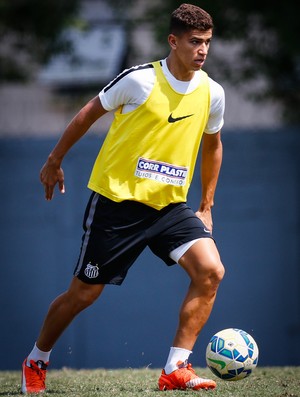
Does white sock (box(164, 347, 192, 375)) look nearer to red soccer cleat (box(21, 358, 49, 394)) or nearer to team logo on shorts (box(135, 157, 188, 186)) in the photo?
red soccer cleat (box(21, 358, 49, 394))

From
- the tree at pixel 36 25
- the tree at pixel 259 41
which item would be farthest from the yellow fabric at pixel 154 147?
the tree at pixel 36 25

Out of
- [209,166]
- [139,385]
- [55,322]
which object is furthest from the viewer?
[209,166]

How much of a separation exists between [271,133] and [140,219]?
502 centimetres

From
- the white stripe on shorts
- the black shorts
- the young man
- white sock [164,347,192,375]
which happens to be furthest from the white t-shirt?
white sock [164,347,192,375]

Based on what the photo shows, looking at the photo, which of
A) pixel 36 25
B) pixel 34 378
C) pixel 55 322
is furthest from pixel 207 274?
pixel 36 25

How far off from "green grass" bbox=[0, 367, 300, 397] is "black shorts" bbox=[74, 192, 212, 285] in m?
0.70

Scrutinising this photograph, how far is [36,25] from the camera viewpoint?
45.6 feet

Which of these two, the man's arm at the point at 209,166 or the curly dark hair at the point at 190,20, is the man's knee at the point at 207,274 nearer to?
the man's arm at the point at 209,166

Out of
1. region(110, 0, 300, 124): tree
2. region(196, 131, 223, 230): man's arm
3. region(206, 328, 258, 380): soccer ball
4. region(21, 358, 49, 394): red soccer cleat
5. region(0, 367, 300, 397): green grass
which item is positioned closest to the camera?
region(0, 367, 300, 397): green grass

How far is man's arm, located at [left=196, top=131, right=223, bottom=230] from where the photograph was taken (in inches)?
240

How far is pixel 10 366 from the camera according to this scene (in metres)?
10.4

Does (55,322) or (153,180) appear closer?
(153,180)

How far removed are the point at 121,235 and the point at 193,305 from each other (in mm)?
626

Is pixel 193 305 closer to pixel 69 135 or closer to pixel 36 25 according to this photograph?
pixel 69 135
